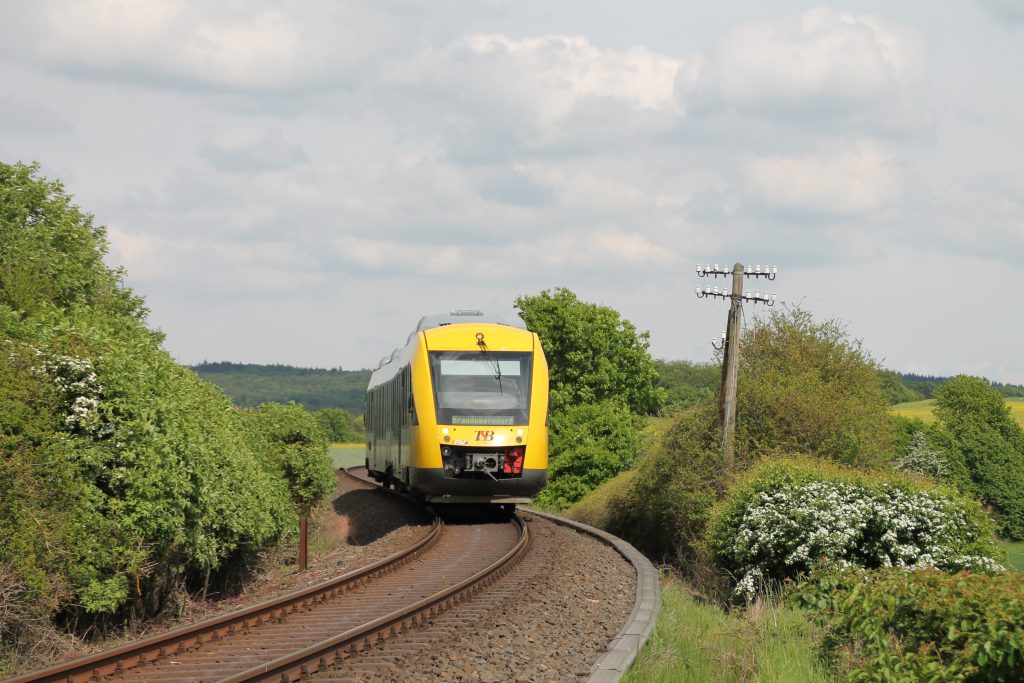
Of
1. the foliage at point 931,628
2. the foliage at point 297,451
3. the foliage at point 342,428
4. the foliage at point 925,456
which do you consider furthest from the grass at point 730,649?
the foliage at point 342,428

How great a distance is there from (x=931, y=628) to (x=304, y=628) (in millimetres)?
6427

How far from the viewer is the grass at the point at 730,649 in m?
9.53

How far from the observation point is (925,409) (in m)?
109

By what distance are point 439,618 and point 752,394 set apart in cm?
1561

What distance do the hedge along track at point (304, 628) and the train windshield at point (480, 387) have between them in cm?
360

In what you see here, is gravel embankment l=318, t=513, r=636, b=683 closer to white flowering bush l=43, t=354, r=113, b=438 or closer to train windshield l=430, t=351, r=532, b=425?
train windshield l=430, t=351, r=532, b=425

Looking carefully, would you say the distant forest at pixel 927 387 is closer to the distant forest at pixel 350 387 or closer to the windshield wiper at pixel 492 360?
the distant forest at pixel 350 387

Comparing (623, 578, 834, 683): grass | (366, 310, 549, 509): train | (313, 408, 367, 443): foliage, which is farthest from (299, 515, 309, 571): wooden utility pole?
(313, 408, 367, 443): foliage

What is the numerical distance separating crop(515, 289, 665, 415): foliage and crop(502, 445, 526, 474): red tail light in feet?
124

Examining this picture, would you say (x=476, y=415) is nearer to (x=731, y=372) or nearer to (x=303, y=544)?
(x=303, y=544)

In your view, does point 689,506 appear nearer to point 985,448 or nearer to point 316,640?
point 316,640

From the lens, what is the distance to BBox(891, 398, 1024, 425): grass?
298 ft

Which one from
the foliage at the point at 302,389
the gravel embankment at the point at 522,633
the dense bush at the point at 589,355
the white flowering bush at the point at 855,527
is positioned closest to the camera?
the gravel embankment at the point at 522,633

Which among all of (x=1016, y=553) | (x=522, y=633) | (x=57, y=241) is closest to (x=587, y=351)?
(x=1016, y=553)
